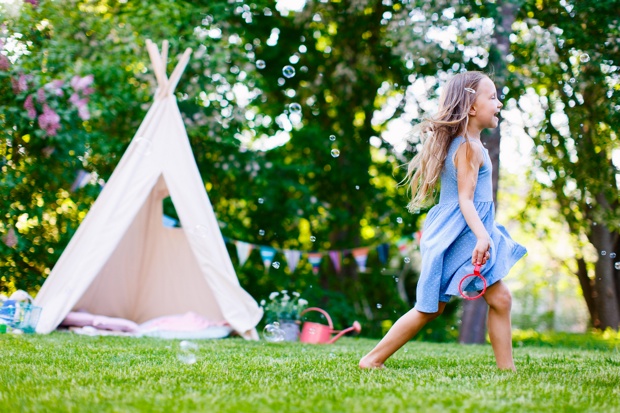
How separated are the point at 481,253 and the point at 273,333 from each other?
2775mm

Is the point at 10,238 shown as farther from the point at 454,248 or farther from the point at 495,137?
the point at 495,137

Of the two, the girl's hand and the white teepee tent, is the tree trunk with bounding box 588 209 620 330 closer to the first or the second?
the white teepee tent

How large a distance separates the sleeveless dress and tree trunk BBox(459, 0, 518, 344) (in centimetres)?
406

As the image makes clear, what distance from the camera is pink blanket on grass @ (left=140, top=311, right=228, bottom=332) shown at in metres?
6.01

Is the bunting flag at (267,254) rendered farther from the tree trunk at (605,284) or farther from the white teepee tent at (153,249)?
the tree trunk at (605,284)

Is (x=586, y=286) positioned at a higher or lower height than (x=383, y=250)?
lower

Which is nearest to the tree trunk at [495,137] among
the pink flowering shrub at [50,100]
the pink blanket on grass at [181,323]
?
the pink blanket on grass at [181,323]

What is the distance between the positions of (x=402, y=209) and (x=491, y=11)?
3.04 metres

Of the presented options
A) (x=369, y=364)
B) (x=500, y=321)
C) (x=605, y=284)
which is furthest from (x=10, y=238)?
(x=605, y=284)

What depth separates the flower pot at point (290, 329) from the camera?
6.32 m

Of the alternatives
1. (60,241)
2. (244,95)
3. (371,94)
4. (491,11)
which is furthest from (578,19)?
(60,241)

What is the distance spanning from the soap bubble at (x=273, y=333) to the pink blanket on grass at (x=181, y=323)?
66 centimetres

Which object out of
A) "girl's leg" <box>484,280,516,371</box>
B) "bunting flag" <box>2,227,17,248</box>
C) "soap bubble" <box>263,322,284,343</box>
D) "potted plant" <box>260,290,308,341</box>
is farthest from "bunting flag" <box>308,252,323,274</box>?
"girl's leg" <box>484,280,516,371</box>

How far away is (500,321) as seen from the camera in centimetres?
307
